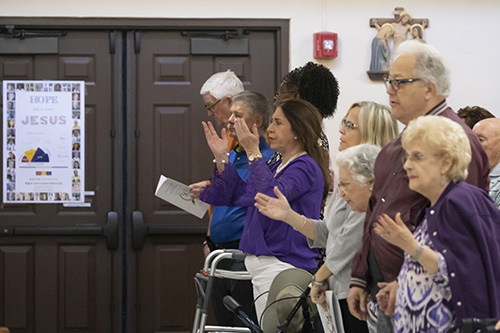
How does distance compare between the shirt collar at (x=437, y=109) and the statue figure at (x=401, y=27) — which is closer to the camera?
the shirt collar at (x=437, y=109)

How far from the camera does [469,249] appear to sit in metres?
1.88

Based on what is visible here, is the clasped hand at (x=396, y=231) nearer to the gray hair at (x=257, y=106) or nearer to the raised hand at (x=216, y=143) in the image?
the raised hand at (x=216, y=143)

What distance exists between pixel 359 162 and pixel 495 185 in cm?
119

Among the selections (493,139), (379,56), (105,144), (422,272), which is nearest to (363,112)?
(422,272)

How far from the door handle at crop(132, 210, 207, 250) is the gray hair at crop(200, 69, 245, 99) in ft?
3.47

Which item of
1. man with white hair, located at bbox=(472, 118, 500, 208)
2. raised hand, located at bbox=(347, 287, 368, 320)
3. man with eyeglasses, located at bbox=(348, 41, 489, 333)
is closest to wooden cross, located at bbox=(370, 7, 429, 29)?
man with white hair, located at bbox=(472, 118, 500, 208)

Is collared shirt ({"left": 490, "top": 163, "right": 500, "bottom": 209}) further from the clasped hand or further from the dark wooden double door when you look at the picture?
the dark wooden double door

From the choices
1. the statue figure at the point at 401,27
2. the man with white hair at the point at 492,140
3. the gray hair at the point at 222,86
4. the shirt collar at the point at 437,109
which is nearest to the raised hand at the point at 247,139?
the shirt collar at the point at 437,109

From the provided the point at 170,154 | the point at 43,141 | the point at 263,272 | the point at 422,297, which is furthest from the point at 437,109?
the point at 43,141

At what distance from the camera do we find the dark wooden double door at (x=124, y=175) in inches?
192

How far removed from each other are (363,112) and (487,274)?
85 cm

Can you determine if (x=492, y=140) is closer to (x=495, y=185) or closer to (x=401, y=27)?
(x=495, y=185)

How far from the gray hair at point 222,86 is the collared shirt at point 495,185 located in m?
1.45

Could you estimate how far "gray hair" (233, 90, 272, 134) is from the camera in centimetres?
358
